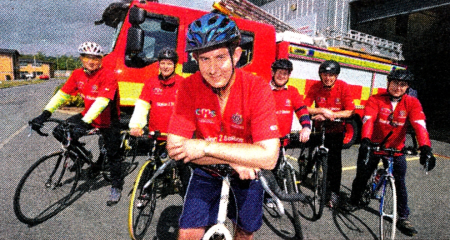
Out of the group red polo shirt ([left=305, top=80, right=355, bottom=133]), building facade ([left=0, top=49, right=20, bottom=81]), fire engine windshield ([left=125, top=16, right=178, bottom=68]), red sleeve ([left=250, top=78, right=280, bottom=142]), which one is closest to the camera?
red sleeve ([left=250, top=78, right=280, bottom=142])

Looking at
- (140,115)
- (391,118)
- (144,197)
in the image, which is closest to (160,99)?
(140,115)

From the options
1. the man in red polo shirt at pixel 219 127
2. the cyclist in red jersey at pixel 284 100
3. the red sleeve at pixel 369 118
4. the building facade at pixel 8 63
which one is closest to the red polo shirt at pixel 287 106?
the cyclist in red jersey at pixel 284 100

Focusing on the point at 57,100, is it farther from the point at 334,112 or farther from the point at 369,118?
the point at 369,118

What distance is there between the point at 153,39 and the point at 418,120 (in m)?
4.62

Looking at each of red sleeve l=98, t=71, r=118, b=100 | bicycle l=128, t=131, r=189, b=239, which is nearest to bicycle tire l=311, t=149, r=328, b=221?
bicycle l=128, t=131, r=189, b=239

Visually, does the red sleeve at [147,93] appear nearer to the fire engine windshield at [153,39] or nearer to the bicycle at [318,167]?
the fire engine windshield at [153,39]

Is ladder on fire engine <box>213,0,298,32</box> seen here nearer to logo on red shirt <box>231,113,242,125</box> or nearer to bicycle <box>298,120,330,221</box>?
bicycle <box>298,120,330,221</box>

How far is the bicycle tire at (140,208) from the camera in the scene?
280 centimetres

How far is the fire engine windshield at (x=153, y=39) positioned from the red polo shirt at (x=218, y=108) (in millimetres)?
3811

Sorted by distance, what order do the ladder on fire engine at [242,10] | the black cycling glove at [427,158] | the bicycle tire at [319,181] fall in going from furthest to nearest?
1. the ladder on fire engine at [242,10]
2. the bicycle tire at [319,181]
3. the black cycling glove at [427,158]

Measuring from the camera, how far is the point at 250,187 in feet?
5.67

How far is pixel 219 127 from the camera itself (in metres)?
1.74

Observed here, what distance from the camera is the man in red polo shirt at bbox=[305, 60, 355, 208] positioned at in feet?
12.6

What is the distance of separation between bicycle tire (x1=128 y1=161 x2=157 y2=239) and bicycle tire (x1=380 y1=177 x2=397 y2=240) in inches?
108
